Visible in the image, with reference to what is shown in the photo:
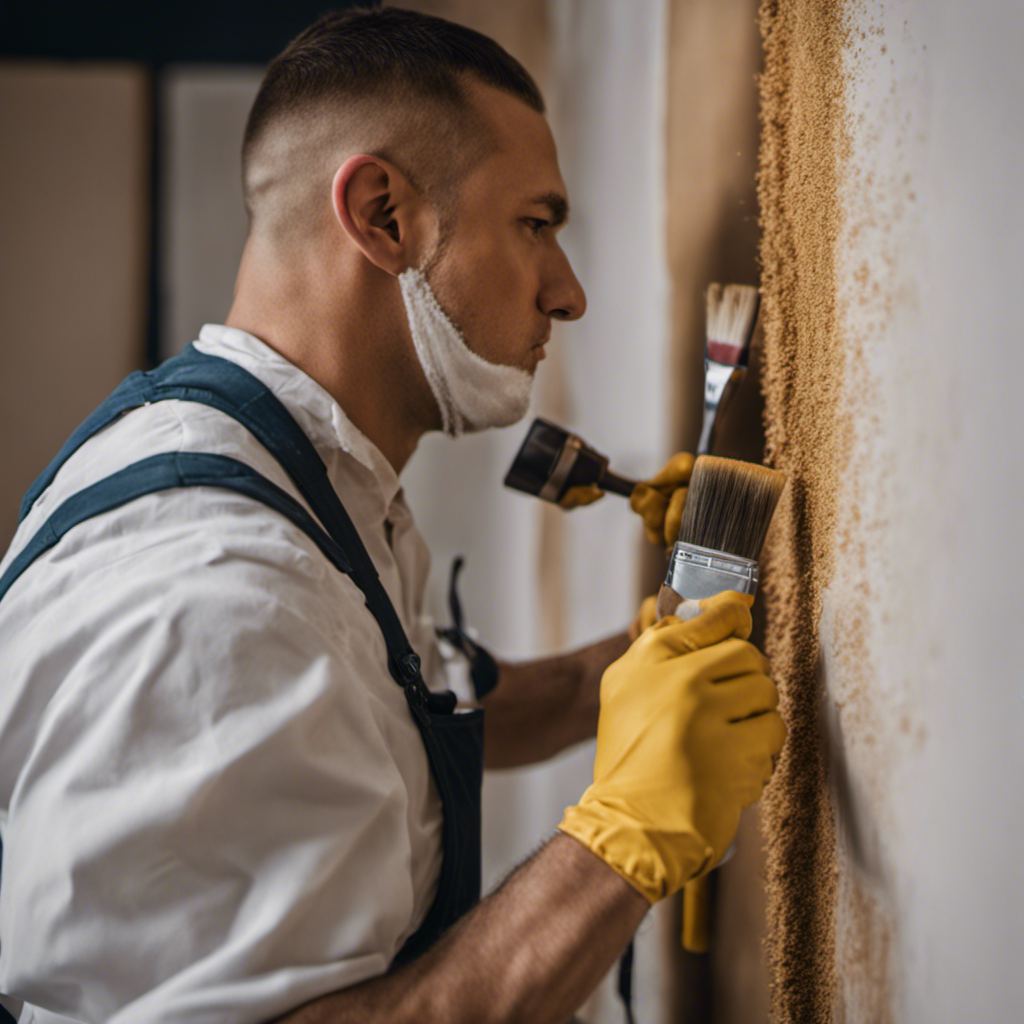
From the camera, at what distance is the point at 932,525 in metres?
0.64

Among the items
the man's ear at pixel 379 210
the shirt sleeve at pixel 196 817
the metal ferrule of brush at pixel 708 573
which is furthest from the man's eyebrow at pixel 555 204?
the shirt sleeve at pixel 196 817

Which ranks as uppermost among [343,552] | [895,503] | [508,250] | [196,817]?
[508,250]

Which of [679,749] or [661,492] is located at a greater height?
[661,492]

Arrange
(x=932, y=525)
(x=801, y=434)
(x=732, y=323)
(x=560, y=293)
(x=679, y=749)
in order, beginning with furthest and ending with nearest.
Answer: (x=560, y=293) → (x=732, y=323) → (x=801, y=434) → (x=679, y=749) → (x=932, y=525)

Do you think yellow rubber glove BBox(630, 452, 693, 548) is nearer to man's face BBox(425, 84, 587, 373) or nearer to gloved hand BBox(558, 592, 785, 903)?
man's face BBox(425, 84, 587, 373)

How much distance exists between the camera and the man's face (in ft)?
3.43

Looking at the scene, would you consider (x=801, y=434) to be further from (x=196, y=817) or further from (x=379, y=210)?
(x=196, y=817)

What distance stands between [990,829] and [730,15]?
983 mm

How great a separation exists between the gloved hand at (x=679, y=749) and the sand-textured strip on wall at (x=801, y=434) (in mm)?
112

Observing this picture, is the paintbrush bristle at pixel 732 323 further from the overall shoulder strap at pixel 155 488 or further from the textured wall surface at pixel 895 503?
the overall shoulder strap at pixel 155 488

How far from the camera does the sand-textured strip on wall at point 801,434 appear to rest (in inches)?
32.2

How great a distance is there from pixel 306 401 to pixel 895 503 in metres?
0.64

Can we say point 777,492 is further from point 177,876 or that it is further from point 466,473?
point 466,473

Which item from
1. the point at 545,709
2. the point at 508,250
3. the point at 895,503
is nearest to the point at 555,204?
the point at 508,250
